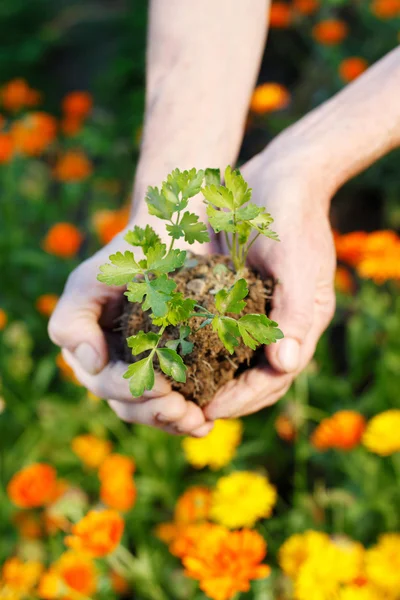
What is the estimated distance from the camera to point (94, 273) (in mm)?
1203

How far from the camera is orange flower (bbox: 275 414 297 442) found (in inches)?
65.2

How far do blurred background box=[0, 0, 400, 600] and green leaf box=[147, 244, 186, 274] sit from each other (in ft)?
1.75

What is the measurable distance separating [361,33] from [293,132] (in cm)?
192

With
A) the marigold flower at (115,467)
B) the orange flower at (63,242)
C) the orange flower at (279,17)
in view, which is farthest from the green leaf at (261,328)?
the orange flower at (279,17)

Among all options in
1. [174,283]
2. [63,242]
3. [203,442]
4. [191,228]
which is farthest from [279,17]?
[174,283]

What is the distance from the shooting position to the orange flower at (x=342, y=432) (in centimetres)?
144

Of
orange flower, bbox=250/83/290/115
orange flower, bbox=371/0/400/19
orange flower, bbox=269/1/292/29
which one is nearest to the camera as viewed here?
orange flower, bbox=250/83/290/115

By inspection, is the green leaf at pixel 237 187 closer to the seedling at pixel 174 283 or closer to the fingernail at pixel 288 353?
the seedling at pixel 174 283

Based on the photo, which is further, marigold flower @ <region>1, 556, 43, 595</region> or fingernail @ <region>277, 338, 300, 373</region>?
marigold flower @ <region>1, 556, 43, 595</region>

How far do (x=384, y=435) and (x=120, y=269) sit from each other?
0.75 metres

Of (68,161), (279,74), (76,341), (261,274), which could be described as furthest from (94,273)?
(279,74)

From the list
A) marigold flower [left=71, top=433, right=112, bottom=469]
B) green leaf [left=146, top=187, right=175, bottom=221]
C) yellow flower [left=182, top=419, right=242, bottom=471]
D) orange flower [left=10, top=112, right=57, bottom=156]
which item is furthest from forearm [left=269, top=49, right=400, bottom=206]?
orange flower [left=10, top=112, right=57, bottom=156]

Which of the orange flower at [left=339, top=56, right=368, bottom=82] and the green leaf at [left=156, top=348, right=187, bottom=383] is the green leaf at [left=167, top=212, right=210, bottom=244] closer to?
the green leaf at [left=156, top=348, right=187, bottom=383]

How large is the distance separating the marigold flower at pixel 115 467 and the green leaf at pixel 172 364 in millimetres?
622
